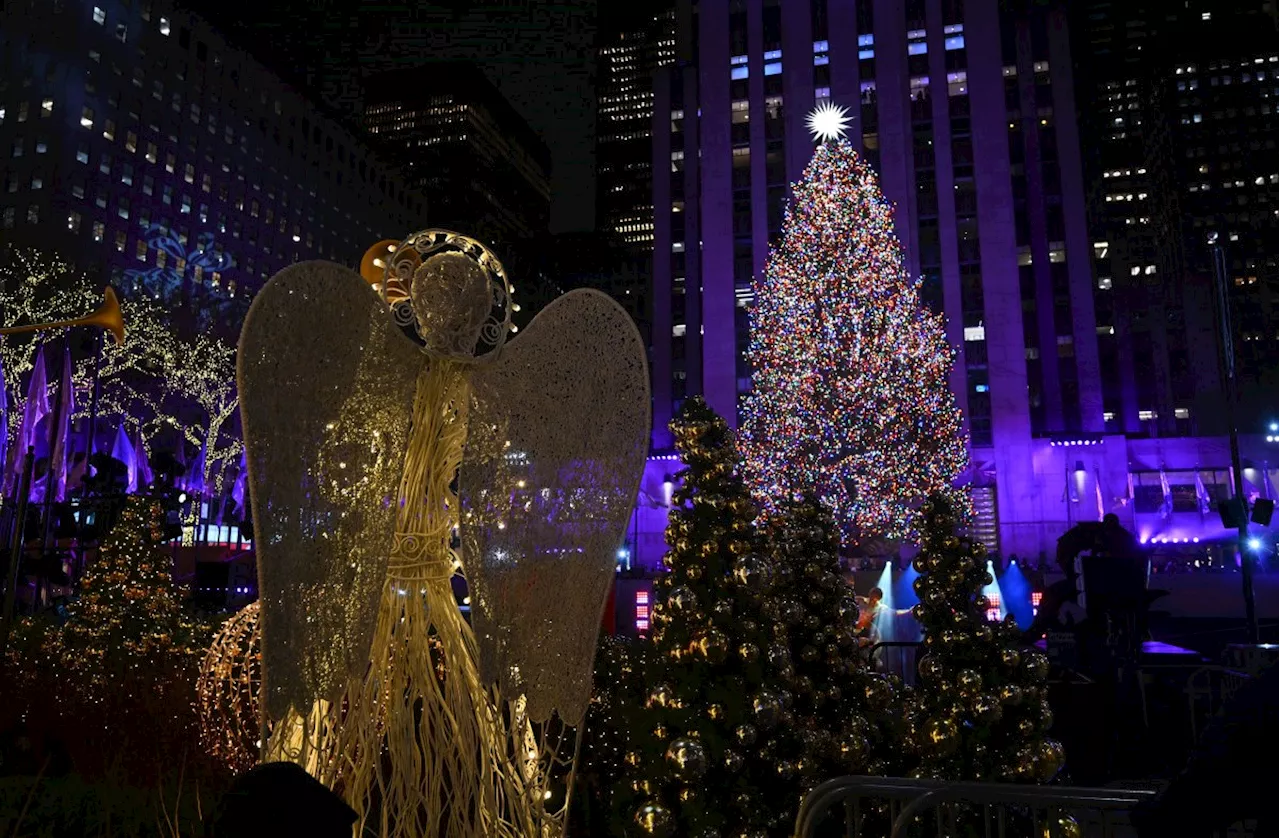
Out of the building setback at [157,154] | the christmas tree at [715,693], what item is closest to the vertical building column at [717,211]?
the building setback at [157,154]

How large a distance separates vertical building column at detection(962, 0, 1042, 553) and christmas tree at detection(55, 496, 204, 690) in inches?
1248

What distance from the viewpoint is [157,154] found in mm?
51500

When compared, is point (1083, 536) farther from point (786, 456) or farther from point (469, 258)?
point (786, 456)

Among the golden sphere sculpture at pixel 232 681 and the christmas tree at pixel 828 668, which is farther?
the christmas tree at pixel 828 668

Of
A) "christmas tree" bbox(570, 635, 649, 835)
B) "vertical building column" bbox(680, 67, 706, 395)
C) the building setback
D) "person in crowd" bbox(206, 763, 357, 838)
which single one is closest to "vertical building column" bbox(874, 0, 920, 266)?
"vertical building column" bbox(680, 67, 706, 395)

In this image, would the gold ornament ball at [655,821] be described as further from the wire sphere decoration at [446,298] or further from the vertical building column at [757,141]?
the vertical building column at [757,141]

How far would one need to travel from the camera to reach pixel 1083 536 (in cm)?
1066

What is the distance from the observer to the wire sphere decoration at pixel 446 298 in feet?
12.5

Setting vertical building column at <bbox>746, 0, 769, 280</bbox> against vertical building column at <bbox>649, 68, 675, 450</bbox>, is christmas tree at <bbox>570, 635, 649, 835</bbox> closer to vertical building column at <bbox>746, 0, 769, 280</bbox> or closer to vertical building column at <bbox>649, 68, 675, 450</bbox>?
vertical building column at <bbox>746, 0, 769, 280</bbox>

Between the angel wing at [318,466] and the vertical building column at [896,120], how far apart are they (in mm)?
36688

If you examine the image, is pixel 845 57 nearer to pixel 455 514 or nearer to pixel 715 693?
pixel 715 693

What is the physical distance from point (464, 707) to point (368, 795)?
0.53 m

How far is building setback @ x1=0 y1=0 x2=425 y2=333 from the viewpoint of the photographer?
45094 mm

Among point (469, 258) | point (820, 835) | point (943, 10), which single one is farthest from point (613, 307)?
point (943, 10)
